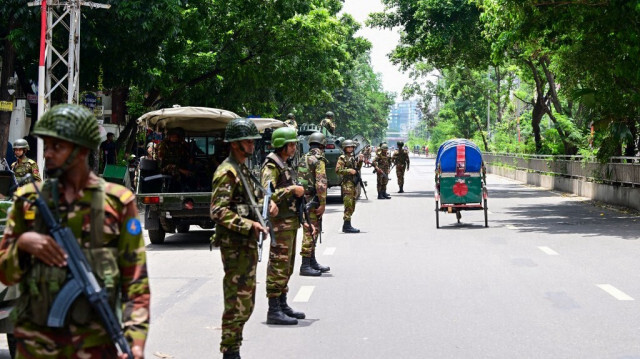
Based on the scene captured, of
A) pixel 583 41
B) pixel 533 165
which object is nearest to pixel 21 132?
pixel 583 41

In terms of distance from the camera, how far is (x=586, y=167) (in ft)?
99.8

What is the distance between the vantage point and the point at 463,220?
21.0 m

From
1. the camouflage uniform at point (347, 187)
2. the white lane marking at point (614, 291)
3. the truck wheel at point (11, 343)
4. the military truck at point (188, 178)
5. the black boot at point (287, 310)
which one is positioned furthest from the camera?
the camouflage uniform at point (347, 187)

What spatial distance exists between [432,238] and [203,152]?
4.41 metres

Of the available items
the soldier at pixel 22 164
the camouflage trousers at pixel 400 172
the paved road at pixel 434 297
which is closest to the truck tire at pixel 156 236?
the paved road at pixel 434 297

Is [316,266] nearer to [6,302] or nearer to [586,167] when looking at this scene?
[6,302]

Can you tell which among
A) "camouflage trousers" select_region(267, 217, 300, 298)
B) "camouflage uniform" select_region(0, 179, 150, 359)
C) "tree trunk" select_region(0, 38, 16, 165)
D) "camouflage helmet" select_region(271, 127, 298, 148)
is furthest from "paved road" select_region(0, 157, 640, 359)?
"tree trunk" select_region(0, 38, 16, 165)

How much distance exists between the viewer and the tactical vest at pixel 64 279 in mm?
3553

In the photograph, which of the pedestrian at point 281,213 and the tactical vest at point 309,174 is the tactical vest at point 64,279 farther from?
the tactical vest at point 309,174

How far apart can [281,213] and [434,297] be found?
2.43m

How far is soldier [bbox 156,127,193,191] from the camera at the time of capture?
1677 centimetres

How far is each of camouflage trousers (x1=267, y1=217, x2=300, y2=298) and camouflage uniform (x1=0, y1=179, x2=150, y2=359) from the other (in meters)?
4.57

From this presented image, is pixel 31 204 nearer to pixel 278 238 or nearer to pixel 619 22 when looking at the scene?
pixel 278 238

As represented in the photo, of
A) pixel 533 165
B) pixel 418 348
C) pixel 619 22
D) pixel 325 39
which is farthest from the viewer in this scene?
pixel 533 165
